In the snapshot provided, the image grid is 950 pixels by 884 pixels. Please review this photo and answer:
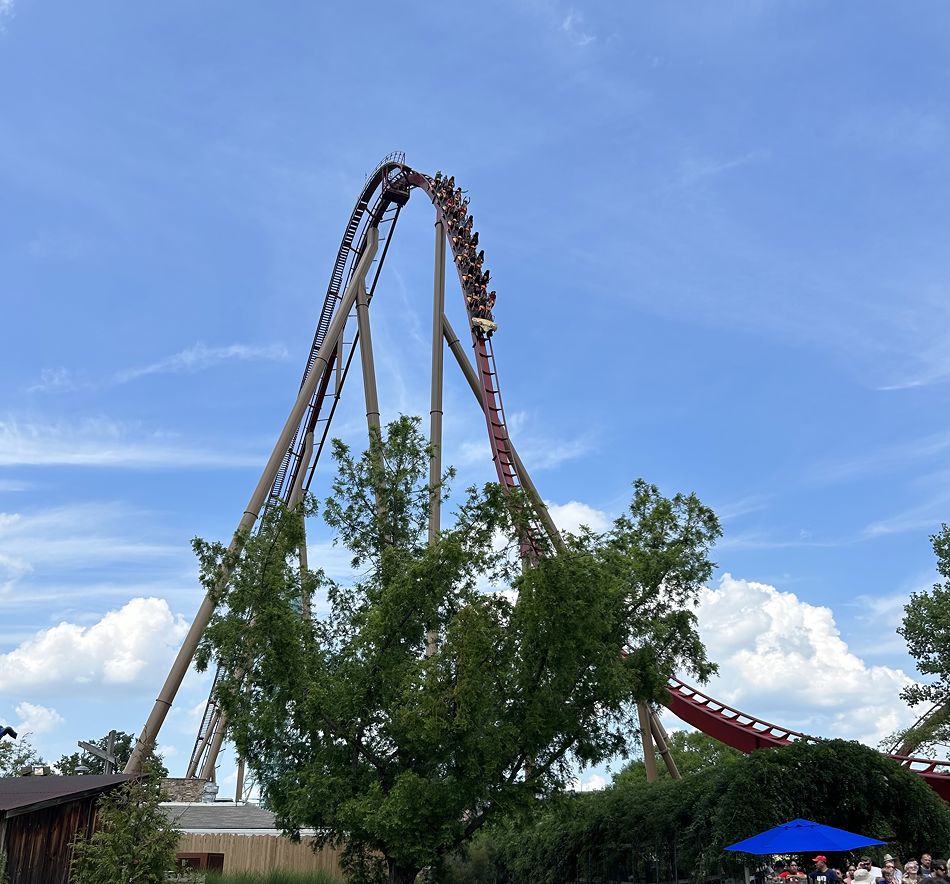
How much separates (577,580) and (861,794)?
279 inches

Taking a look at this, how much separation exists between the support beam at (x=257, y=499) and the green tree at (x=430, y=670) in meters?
2.09

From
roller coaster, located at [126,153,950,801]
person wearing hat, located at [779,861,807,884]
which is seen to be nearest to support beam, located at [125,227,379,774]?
roller coaster, located at [126,153,950,801]

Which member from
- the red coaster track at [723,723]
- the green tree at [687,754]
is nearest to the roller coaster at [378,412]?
the red coaster track at [723,723]

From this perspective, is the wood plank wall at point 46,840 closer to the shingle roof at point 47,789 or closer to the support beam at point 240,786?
the shingle roof at point 47,789

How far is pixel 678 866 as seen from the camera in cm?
1914

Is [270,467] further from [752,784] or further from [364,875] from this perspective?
[752,784]

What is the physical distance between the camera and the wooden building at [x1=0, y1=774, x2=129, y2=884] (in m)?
13.1

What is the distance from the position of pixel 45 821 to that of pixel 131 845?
1632mm

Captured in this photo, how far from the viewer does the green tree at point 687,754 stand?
47.5 meters

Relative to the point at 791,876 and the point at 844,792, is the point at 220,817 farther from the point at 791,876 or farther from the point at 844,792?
the point at 844,792

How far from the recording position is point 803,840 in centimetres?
1418

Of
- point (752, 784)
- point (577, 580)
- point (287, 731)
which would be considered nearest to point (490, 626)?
point (577, 580)

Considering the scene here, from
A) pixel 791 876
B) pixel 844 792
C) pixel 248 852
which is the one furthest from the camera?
pixel 248 852

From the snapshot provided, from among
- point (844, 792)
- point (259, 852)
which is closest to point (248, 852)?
point (259, 852)
